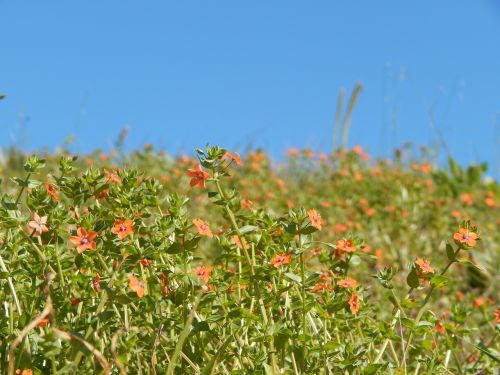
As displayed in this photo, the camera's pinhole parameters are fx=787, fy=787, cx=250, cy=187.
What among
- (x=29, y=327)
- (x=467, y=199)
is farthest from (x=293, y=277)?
(x=467, y=199)

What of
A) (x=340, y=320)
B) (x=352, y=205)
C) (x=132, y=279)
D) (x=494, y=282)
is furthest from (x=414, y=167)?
(x=132, y=279)

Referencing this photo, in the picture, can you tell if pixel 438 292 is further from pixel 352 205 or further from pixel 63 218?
pixel 63 218

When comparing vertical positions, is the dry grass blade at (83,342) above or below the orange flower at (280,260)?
below

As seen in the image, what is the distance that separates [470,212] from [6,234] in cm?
499

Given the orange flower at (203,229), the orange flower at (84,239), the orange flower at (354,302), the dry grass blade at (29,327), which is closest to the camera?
the dry grass blade at (29,327)

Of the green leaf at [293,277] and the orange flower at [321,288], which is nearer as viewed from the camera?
the green leaf at [293,277]

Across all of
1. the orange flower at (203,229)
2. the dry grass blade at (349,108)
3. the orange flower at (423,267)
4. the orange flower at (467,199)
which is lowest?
the orange flower at (423,267)

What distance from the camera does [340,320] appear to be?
2303 mm

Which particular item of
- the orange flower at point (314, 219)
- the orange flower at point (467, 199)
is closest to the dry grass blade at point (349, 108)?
the orange flower at point (467, 199)

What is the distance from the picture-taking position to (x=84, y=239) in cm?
205

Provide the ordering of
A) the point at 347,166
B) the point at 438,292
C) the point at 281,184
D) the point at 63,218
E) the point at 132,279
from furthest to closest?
the point at 347,166, the point at 281,184, the point at 438,292, the point at 63,218, the point at 132,279

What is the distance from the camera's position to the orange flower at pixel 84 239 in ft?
6.66

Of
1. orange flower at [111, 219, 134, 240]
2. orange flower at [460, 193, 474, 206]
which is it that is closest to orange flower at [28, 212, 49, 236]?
orange flower at [111, 219, 134, 240]

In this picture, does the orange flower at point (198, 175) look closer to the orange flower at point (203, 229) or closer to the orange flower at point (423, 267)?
the orange flower at point (203, 229)
